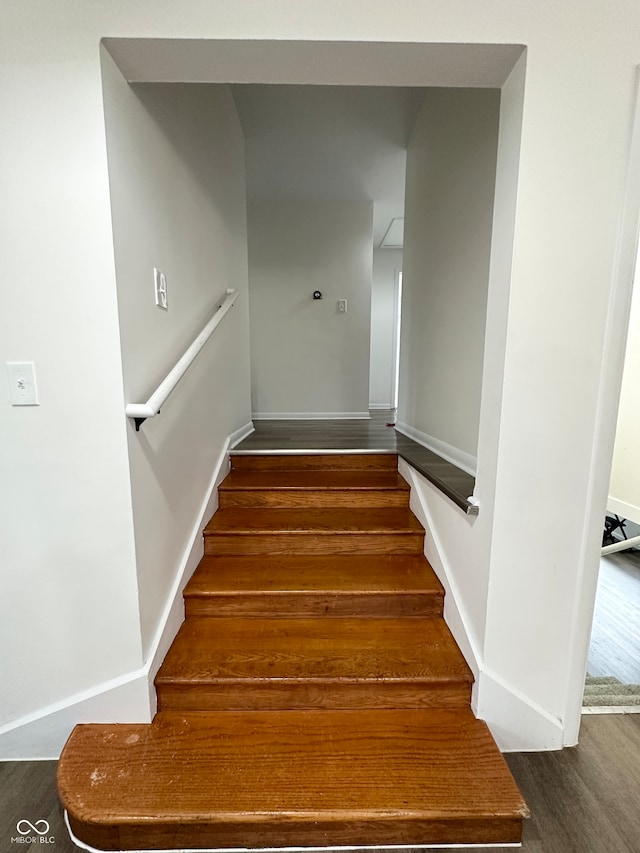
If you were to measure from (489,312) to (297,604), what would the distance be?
1275mm

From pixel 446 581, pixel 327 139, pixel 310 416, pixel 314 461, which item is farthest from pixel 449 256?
pixel 310 416

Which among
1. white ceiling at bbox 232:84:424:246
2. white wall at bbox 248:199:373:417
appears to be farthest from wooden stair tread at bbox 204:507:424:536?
white ceiling at bbox 232:84:424:246

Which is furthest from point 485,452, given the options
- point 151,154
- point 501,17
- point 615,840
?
point 151,154

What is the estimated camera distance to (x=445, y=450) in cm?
201

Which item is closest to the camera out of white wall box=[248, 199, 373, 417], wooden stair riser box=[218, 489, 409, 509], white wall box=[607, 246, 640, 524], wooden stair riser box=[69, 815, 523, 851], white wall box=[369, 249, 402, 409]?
wooden stair riser box=[69, 815, 523, 851]

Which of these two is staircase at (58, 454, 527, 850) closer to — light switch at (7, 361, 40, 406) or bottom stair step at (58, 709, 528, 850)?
bottom stair step at (58, 709, 528, 850)

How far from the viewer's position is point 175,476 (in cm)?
142

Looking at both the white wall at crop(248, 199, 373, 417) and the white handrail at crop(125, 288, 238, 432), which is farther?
the white wall at crop(248, 199, 373, 417)

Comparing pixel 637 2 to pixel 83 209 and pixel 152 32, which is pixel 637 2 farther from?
pixel 83 209

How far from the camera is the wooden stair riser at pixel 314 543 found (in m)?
1.72

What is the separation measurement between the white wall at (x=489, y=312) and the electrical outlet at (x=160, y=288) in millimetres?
243

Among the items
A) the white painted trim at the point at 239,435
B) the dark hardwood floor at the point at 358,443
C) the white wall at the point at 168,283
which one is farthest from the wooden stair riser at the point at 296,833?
the white painted trim at the point at 239,435

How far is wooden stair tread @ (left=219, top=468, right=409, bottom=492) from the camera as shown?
6.43 feet

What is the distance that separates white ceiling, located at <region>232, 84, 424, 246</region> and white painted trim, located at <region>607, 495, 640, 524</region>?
2.74 metres
